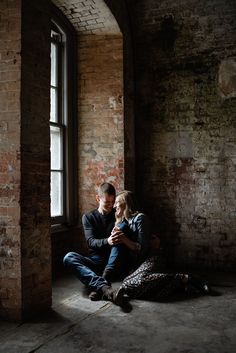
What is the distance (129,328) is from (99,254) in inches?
60.5

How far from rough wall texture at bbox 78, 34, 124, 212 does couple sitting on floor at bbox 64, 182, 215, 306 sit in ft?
2.67

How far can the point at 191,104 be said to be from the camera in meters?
5.69

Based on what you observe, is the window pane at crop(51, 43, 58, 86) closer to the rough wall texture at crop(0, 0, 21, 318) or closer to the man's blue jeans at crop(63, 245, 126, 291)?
the rough wall texture at crop(0, 0, 21, 318)

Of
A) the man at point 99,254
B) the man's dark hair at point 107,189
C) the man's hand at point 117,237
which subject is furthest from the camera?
the man's dark hair at point 107,189

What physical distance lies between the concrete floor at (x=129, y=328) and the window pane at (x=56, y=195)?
1582 mm

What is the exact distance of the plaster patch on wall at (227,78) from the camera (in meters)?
5.42

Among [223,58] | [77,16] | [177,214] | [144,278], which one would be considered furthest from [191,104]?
[144,278]

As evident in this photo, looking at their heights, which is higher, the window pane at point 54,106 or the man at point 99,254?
the window pane at point 54,106

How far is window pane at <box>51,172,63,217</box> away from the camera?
5.38 metres

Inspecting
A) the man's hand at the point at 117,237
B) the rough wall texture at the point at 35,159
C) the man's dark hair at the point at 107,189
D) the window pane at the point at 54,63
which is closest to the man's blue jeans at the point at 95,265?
the man's hand at the point at 117,237

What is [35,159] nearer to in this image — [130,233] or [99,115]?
[130,233]

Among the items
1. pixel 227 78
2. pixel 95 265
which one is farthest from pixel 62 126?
pixel 227 78

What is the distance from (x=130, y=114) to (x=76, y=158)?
1088mm

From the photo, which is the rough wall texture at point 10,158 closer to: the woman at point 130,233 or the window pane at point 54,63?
the woman at point 130,233
